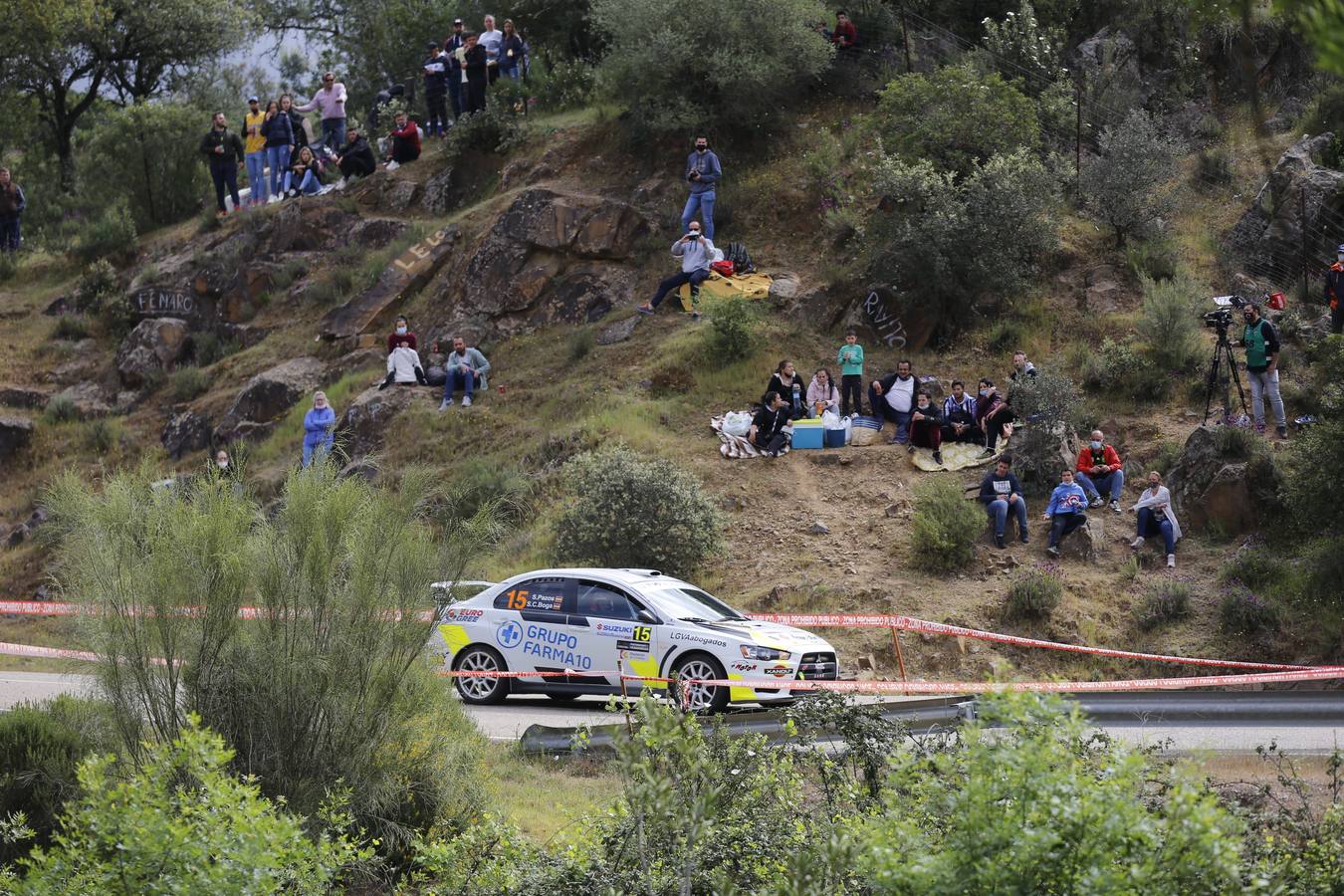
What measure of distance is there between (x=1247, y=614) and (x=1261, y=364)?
466 cm

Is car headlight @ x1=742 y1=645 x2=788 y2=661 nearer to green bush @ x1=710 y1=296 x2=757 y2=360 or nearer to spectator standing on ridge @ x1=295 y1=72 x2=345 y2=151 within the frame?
green bush @ x1=710 y1=296 x2=757 y2=360

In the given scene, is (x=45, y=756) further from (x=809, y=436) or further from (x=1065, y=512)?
(x=809, y=436)

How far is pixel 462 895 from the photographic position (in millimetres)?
8422

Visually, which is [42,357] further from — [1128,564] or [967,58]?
[1128,564]

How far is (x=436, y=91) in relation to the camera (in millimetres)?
35375

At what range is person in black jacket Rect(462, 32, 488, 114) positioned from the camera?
111 ft

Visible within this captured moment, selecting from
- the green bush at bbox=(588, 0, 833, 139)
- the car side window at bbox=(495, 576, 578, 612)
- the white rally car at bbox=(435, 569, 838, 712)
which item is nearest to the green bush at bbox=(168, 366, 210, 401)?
the green bush at bbox=(588, 0, 833, 139)

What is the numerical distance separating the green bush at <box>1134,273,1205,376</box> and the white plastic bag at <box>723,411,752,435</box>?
6412 millimetres

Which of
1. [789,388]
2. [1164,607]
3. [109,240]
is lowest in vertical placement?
[1164,607]

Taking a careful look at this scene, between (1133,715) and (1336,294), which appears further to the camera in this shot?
(1336,294)

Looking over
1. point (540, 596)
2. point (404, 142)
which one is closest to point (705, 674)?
point (540, 596)

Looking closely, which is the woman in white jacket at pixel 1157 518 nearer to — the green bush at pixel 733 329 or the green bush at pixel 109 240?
the green bush at pixel 733 329

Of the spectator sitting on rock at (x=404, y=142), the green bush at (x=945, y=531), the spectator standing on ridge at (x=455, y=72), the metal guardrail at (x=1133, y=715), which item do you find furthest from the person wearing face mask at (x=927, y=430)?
the spectator sitting on rock at (x=404, y=142)

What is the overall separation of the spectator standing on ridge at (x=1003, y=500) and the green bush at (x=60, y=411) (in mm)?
21319
